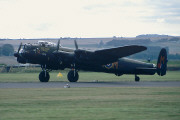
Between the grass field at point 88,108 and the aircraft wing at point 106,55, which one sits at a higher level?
the aircraft wing at point 106,55

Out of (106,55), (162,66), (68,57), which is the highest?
(106,55)

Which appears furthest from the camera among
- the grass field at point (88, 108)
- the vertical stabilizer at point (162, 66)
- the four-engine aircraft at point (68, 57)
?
the vertical stabilizer at point (162, 66)

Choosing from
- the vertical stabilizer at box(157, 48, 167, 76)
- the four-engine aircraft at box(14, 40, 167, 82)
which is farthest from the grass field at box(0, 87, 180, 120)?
the vertical stabilizer at box(157, 48, 167, 76)

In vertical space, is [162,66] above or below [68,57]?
below

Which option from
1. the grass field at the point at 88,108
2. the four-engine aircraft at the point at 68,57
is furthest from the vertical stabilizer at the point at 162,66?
the grass field at the point at 88,108

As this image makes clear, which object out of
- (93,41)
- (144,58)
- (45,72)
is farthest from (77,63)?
(93,41)

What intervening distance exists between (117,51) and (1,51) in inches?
3252

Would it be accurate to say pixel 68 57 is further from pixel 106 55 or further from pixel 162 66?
pixel 162 66

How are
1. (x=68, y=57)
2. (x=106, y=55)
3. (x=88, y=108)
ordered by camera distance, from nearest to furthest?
(x=88, y=108) < (x=106, y=55) < (x=68, y=57)

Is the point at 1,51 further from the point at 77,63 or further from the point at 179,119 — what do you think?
the point at 179,119

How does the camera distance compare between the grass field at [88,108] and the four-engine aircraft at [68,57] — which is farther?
the four-engine aircraft at [68,57]

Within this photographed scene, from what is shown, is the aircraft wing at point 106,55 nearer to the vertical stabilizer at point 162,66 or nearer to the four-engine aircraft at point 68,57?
the four-engine aircraft at point 68,57

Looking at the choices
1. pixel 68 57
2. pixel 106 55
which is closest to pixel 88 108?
pixel 106 55

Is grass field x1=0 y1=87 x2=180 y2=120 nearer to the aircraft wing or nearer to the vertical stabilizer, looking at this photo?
the aircraft wing
